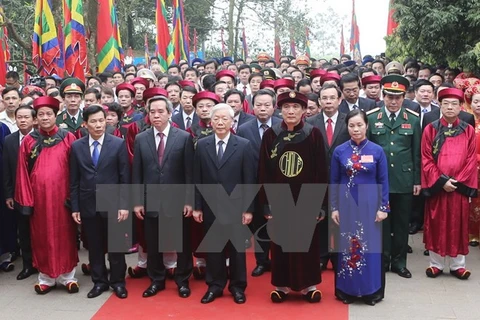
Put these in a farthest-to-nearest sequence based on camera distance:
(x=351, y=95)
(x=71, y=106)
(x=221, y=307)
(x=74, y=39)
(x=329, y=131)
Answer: (x=74, y=39), (x=71, y=106), (x=351, y=95), (x=329, y=131), (x=221, y=307)

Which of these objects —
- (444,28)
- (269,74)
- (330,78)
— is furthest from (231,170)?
(444,28)

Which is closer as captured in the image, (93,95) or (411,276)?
(411,276)

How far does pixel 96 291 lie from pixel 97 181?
1.00 metres

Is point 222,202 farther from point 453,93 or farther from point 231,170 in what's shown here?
point 453,93

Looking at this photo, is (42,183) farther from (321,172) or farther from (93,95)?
(321,172)

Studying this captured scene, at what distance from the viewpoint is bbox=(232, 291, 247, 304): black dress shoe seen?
16.6 ft

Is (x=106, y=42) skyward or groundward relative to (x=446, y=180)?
skyward

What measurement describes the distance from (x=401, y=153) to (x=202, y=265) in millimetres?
2218

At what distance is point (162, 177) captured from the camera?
5234 mm

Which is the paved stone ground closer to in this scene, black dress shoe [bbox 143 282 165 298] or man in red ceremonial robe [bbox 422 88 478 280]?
man in red ceremonial robe [bbox 422 88 478 280]

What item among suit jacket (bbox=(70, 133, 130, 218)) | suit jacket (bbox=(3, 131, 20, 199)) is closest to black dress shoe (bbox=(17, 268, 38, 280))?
suit jacket (bbox=(3, 131, 20, 199))

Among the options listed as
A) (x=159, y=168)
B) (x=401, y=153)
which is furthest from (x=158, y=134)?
(x=401, y=153)

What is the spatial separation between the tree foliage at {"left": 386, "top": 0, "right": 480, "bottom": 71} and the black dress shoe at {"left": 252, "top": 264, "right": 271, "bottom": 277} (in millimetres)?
3612

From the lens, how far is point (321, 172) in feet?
16.3
